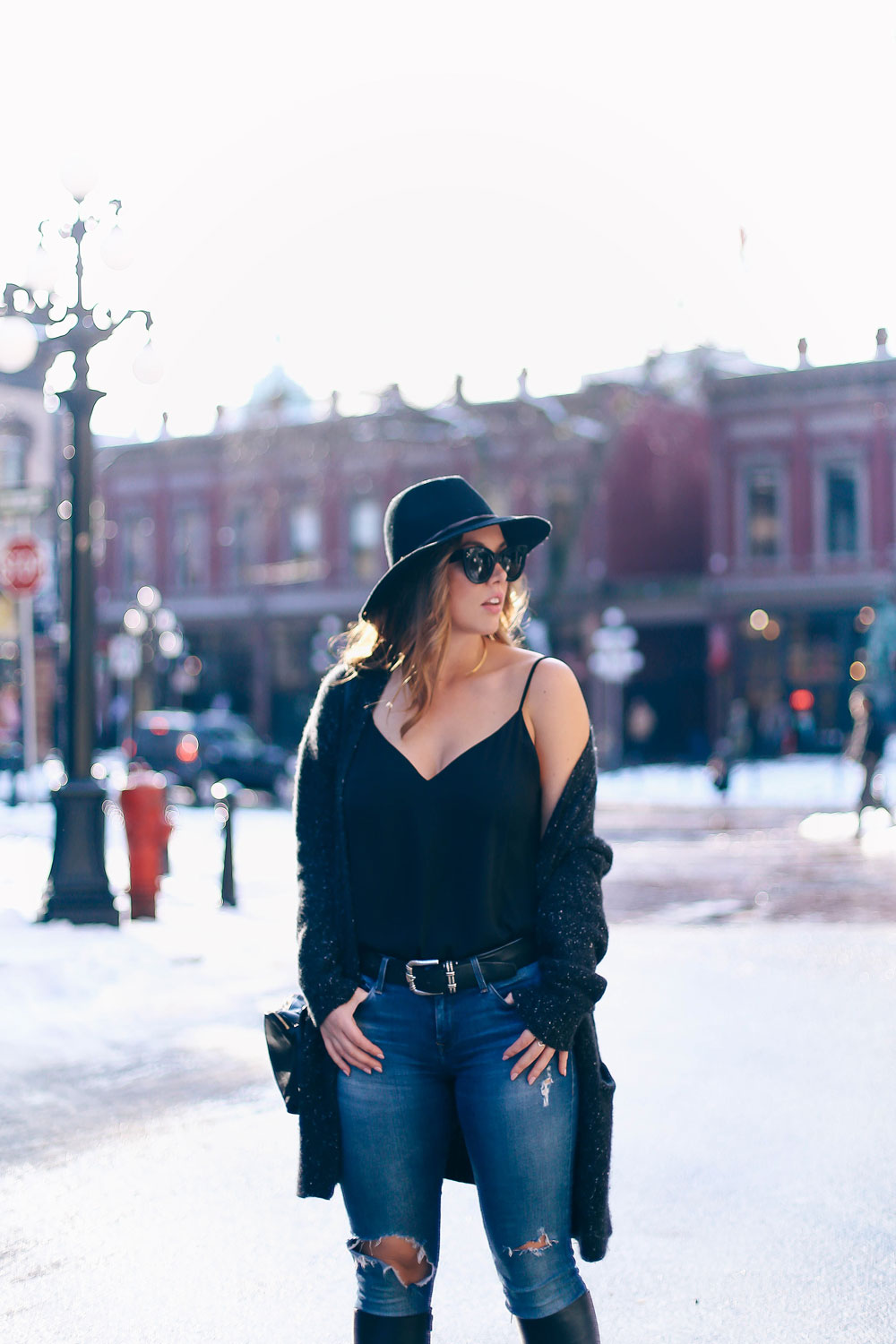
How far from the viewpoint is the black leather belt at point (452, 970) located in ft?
9.39

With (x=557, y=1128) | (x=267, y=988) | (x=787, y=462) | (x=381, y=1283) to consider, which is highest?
(x=787, y=462)

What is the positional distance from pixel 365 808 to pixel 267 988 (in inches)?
259

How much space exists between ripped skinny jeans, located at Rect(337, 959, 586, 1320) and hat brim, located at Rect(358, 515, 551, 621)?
2.40 ft

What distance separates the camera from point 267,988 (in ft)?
30.4

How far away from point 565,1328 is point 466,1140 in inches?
14.6

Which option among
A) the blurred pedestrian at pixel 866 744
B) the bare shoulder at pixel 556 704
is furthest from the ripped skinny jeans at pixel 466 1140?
the blurred pedestrian at pixel 866 744

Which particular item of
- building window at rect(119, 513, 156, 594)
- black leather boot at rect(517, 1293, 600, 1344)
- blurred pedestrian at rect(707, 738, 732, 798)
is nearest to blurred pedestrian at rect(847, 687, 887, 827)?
blurred pedestrian at rect(707, 738, 732, 798)

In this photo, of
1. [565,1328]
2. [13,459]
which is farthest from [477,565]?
[13,459]

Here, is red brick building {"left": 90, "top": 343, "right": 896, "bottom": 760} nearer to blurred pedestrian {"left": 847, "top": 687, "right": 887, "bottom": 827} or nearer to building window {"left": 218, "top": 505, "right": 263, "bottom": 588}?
building window {"left": 218, "top": 505, "right": 263, "bottom": 588}

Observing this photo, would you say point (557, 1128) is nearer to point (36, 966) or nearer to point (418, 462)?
point (36, 966)

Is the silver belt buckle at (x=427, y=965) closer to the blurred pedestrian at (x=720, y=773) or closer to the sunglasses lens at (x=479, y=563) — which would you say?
the sunglasses lens at (x=479, y=563)

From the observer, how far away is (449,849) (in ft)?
9.45

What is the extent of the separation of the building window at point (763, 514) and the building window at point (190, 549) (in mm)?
17435

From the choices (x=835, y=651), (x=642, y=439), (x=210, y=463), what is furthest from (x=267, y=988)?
(x=210, y=463)
